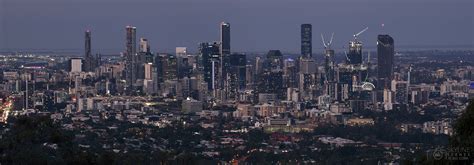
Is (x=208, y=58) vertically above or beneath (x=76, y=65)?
above

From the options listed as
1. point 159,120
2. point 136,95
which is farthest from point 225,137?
point 136,95

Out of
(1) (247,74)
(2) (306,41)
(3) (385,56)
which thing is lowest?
(1) (247,74)


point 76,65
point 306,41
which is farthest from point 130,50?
point 306,41

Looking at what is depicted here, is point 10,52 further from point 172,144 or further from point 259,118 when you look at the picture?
point 172,144

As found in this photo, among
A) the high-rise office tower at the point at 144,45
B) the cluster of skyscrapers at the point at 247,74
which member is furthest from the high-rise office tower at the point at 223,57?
the high-rise office tower at the point at 144,45

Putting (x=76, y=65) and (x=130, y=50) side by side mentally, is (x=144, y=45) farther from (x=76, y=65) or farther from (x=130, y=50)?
(x=76, y=65)

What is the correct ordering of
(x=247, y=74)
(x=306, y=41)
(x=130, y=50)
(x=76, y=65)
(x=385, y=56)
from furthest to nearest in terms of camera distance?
1. (x=306, y=41)
2. (x=130, y=50)
3. (x=76, y=65)
4. (x=385, y=56)
5. (x=247, y=74)

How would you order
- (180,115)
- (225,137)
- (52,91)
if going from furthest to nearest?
(52,91)
(180,115)
(225,137)

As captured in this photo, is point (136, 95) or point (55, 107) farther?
point (136, 95)
